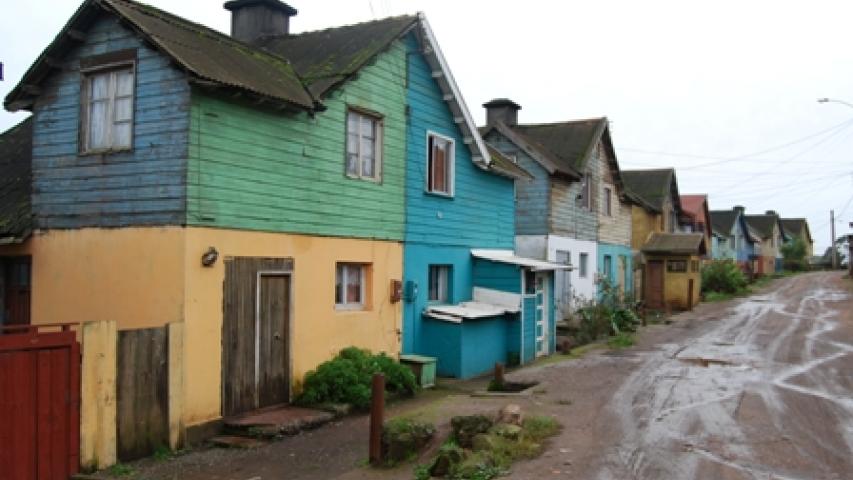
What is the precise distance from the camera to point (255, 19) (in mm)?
16469

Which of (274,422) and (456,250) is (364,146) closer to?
(456,250)

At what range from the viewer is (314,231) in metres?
12.4

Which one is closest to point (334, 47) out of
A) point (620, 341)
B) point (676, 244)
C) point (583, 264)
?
point (620, 341)

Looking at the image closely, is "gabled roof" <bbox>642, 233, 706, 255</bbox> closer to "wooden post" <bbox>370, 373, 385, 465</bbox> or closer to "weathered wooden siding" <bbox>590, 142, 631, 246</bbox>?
"weathered wooden siding" <bbox>590, 142, 631, 246</bbox>

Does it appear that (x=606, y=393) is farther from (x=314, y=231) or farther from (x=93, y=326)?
(x=93, y=326)

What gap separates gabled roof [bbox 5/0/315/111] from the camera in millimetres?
10227

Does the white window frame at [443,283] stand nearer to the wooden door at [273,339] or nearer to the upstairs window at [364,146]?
the upstairs window at [364,146]

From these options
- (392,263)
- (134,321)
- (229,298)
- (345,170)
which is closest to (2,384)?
(134,321)

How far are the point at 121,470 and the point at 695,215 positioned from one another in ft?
137

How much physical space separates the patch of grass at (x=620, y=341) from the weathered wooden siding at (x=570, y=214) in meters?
4.21

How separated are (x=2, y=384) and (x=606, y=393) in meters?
9.05

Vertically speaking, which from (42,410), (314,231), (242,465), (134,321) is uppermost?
(314,231)

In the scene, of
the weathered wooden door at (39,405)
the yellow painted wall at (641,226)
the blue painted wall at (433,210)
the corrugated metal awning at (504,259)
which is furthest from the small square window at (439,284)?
the yellow painted wall at (641,226)

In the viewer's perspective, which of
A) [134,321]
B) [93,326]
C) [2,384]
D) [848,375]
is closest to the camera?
[2,384]
